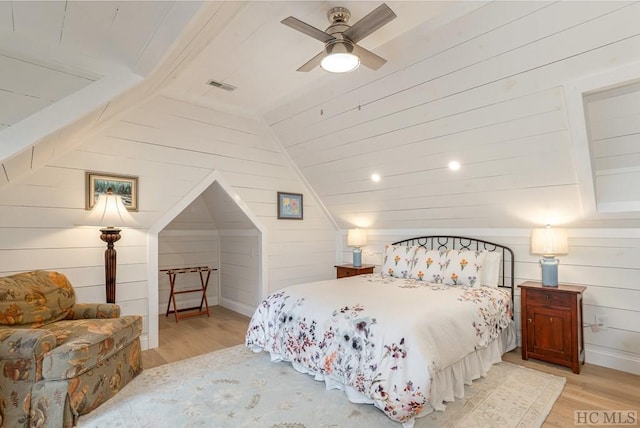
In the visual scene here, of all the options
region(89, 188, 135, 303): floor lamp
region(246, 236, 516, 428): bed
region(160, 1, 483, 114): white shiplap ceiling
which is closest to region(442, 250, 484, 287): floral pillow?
region(246, 236, 516, 428): bed

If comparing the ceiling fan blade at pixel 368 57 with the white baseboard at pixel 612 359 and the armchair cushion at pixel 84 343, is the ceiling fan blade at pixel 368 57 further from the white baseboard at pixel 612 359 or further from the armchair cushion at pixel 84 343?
the white baseboard at pixel 612 359

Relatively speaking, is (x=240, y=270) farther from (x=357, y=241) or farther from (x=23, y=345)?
(x=23, y=345)

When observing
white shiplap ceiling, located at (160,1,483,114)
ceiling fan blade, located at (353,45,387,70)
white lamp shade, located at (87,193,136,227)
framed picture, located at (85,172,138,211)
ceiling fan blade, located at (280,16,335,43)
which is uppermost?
white shiplap ceiling, located at (160,1,483,114)

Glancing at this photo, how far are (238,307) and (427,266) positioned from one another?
2.80 metres

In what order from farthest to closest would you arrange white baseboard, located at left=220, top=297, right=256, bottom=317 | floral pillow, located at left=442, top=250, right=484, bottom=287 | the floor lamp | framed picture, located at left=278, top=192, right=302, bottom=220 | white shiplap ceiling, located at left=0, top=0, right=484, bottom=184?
white baseboard, located at left=220, top=297, right=256, bottom=317 < framed picture, located at left=278, top=192, right=302, bottom=220 < floral pillow, located at left=442, top=250, right=484, bottom=287 < the floor lamp < white shiplap ceiling, located at left=0, top=0, right=484, bottom=184

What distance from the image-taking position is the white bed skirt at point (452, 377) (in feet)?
7.36

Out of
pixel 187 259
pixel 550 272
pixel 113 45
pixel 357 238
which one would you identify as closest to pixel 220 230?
pixel 187 259

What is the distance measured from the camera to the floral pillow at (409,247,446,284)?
143 inches

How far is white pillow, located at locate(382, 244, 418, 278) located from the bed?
95mm

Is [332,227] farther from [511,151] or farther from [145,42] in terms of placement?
[145,42]

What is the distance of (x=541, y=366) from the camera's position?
2990mm

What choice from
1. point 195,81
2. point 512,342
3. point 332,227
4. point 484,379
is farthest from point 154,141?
point 512,342

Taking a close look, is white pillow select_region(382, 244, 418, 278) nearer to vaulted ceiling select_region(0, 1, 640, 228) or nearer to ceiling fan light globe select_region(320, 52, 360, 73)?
vaulted ceiling select_region(0, 1, 640, 228)

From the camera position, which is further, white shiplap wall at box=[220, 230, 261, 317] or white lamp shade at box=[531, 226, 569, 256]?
white shiplap wall at box=[220, 230, 261, 317]
